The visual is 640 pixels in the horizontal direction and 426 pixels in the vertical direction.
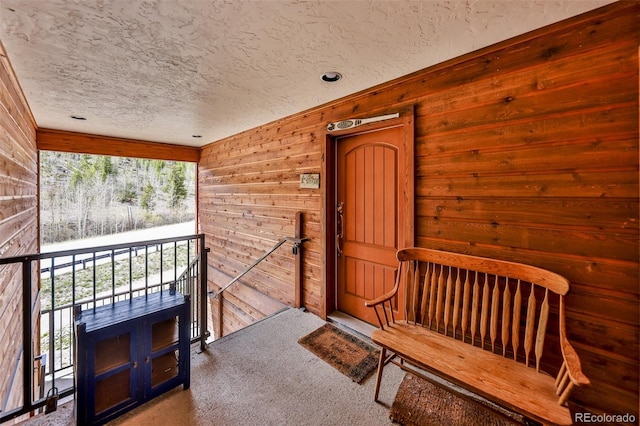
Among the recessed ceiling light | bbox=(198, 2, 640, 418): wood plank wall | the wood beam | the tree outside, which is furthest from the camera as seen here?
the tree outside

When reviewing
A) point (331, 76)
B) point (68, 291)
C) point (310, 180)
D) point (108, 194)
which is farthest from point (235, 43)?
point (68, 291)

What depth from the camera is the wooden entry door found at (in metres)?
2.48

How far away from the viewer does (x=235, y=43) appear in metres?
1.78

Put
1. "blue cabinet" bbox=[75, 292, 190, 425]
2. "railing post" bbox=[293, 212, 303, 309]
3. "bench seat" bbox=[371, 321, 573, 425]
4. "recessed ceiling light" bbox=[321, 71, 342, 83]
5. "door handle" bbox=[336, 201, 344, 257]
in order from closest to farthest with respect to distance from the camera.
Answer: "bench seat" bbox=[371, 321, 573, 425] < "blue cabinet" bbox=[75, 292, 190, 425] < "recessed ceiling light" bbox=[321, 71, 342, 83] < "door handle" bbox=[336, 201, 344, 257] < "railing post" bbox=[293, 212, 303, 309]

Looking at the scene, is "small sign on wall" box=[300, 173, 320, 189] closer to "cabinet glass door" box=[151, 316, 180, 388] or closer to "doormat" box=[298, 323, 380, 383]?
"doormat" box=[298, 323, 380, 383]

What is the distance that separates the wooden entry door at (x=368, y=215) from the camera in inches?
97.8

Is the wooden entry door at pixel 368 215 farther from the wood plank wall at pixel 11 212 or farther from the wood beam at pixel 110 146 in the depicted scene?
the wood beam at pixel 110 146

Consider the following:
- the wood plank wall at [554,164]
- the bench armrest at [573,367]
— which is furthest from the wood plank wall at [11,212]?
the bench armrest at [573,367]

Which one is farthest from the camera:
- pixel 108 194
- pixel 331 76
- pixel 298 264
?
pixel 108 194

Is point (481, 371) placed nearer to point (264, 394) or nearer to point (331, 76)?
point (264, 394)

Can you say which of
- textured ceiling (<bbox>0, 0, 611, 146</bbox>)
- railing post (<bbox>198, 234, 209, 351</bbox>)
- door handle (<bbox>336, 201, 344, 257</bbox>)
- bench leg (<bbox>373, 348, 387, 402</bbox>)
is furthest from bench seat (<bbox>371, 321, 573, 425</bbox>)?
textured ceiling (<bbox>0, 0, 611, 146</bbox>)

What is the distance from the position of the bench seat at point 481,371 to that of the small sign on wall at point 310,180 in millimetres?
1752

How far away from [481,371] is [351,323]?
1.48 m

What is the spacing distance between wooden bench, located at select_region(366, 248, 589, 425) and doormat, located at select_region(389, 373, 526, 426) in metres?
0.18
